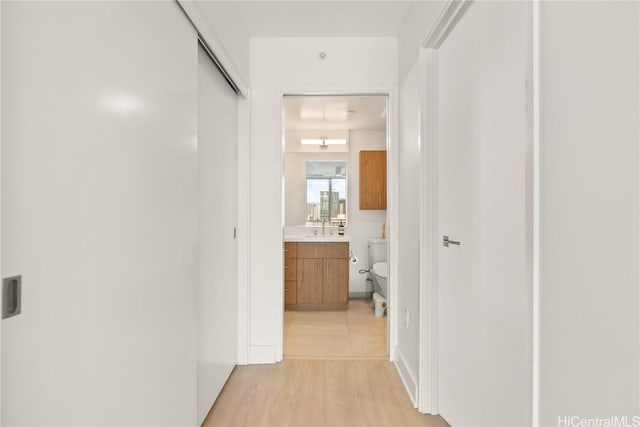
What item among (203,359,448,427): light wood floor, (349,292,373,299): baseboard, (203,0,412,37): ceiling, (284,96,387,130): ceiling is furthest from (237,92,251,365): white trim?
(349,292,373,299): baseboard

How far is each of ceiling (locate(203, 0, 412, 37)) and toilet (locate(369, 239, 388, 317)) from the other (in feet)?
7.33

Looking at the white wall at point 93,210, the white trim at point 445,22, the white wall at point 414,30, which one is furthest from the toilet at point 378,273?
the white wall at point 93,210

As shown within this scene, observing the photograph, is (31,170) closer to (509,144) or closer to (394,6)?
(509,144)

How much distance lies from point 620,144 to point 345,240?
11.1 ft

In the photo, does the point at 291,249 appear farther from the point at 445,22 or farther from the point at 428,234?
the point at 445,22

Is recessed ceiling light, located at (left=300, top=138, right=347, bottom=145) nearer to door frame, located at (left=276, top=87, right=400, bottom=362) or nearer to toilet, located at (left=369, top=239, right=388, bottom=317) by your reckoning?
toilet, located at (left=369, top=239, right=388, bottom=317)

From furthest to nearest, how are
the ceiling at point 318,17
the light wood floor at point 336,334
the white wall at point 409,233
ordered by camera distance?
1. the light wood floor at point 336,334
2. the ceiling at point 318,17
3. the white wall at point 409,233

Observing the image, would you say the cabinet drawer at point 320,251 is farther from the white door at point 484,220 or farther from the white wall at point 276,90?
the white door at point 484,220

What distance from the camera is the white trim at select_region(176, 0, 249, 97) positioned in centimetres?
150

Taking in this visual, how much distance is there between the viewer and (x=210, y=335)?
203 centimetres

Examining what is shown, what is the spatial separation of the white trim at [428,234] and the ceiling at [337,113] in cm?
153

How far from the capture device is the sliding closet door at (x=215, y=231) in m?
1.89

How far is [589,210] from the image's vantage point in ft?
2.66

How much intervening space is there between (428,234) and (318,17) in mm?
1648
